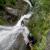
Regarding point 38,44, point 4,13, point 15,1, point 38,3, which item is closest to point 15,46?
→ point 38,44

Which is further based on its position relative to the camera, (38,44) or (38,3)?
(38,3)

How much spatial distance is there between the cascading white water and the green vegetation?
0.79ft

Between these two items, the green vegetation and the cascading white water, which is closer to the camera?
the cascading white water

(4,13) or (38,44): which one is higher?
(4,13)

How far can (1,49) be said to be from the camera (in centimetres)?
435

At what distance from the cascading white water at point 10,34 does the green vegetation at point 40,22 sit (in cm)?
24

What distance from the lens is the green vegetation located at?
183 inches

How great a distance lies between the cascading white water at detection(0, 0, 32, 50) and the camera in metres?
4.46

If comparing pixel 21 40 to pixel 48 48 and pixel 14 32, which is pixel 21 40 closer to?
A: pixel 14 32

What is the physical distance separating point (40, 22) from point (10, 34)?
1089mm

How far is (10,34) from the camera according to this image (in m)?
4.71

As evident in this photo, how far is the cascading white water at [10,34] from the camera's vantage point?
4461 mm

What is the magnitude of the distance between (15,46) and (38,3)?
2357 millimetres

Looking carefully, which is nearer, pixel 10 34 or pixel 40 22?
pixel 10 34
